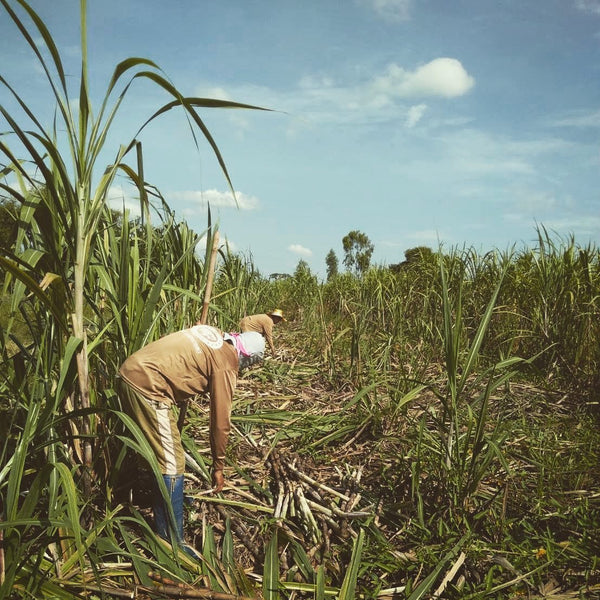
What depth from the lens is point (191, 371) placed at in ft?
6.83

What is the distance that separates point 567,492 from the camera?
213 centimetres

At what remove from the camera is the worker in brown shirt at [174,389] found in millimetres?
1911

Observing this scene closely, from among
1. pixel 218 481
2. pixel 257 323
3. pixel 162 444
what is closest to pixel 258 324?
pixel 257 323

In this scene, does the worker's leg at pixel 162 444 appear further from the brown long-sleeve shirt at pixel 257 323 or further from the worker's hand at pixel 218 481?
the brown long-sleeve shirt at pixel 257 323

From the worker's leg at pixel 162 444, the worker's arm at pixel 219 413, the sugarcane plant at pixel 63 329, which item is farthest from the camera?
the worker's arm at pixel 219 413

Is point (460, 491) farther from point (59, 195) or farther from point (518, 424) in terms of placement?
point (59, 195)

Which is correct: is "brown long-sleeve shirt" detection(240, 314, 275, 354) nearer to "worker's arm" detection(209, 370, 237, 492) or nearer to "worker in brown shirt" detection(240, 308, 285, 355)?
"worker in brown shirt" detection(240, 308, 285, 355)

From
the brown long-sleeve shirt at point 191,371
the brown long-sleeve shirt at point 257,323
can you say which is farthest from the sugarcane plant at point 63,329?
the brown long-sleeve shirt at point 257,323

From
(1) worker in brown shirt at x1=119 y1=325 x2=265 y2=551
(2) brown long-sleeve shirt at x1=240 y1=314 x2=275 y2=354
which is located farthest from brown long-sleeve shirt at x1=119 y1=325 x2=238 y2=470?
(2) brown long-sleeve shirt at x1=240 y1=314 x2=275 y2=354

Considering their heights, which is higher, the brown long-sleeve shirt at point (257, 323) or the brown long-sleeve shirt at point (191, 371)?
the brown long-sleeve shirt at point (257, 323)

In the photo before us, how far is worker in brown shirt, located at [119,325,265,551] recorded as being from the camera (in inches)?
75.2

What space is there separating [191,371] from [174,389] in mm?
114

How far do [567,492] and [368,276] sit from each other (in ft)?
13.1

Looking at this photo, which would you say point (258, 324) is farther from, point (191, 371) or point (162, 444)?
point (162, 444)
